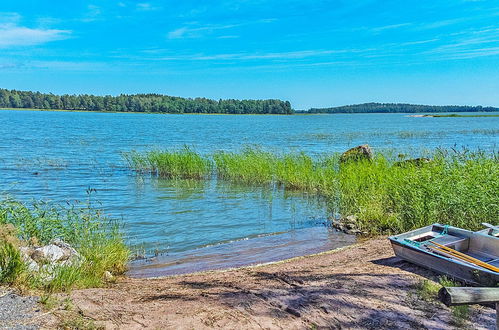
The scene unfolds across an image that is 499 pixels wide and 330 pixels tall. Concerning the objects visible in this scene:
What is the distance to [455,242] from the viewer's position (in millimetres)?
8227

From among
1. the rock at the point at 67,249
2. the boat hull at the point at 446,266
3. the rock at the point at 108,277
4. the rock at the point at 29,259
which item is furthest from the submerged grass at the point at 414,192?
the rock at the point at 29,259

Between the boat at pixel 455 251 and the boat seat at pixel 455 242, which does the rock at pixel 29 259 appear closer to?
the boat at pixel 455 251

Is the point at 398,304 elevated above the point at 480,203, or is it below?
below

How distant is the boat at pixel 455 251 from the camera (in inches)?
264

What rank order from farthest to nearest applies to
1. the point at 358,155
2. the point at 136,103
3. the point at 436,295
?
the point at 136,103
the point at 358,155
the point at 436,295

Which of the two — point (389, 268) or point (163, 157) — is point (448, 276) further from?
point (163, 157)

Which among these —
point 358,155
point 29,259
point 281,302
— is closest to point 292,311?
point 281,302

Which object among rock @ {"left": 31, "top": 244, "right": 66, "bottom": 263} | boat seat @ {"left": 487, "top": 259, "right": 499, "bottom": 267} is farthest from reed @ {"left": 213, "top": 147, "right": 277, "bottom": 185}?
boat seat @ {"left": 487, "top": 259, "right": 499, "bottom": 267}

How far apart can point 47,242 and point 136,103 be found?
16535cm

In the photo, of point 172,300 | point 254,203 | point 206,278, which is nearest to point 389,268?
point 206,278

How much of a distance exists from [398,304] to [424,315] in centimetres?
41

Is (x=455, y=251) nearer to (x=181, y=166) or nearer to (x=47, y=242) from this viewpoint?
(x=47, y=242)

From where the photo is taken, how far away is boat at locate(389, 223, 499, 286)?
6.70 meters

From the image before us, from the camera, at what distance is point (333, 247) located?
1109cm
